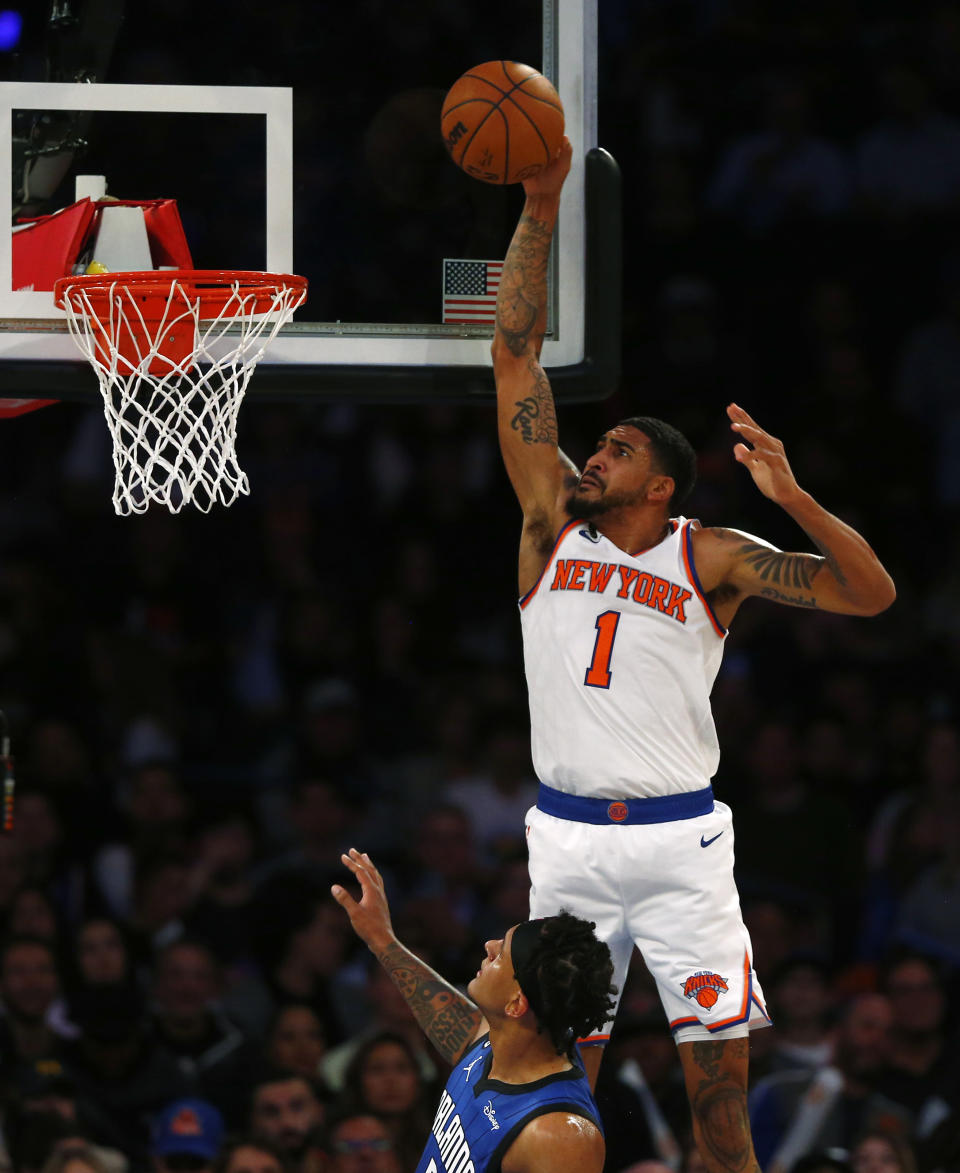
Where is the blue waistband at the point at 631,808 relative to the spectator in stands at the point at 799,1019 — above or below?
above

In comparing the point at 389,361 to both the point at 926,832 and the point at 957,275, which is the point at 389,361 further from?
the point at 957,275

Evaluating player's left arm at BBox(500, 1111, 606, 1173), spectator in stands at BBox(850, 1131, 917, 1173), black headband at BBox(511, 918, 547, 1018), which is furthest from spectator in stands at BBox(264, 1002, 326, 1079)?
player's left arm at BBox(500, 1111, 606, 1173)

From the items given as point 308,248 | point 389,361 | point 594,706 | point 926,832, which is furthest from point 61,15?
point 926,832

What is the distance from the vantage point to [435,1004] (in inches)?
176

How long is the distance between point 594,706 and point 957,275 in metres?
5.23

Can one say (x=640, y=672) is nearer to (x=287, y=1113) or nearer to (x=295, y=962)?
(x=287, y=1113)

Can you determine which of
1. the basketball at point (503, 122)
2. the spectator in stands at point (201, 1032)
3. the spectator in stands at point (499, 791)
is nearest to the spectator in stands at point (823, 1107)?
the spectator in stands at point (499, 791)

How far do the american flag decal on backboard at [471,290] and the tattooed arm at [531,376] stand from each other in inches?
10.5

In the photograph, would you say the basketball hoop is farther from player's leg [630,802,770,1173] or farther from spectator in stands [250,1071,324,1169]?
spectator in stands [250,1071,324,1169]

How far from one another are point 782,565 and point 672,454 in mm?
439

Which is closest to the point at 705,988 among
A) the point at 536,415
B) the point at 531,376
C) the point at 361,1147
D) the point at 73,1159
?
the point at 536,415

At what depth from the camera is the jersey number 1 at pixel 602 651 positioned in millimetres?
4754

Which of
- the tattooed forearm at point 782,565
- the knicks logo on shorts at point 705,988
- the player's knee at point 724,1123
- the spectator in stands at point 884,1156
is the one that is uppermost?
the tattooed forearm at point 782,565

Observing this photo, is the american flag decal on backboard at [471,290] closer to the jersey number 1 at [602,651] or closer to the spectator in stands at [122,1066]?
the jersey number 1 at [602,651]
